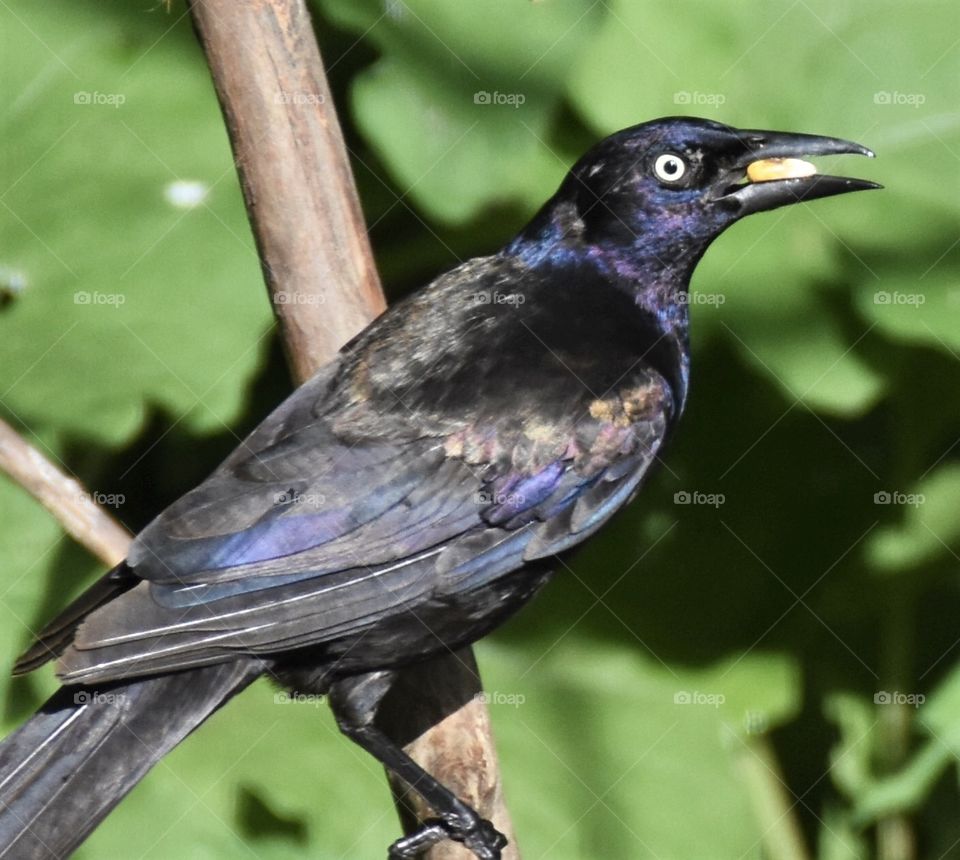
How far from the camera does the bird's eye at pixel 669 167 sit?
8.23ft

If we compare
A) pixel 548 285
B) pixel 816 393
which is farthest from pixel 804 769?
pixel 548 285

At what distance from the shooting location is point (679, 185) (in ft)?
8.31

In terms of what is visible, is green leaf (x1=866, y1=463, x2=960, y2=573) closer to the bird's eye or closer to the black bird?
the black bird

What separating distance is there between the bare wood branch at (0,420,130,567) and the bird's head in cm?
95
